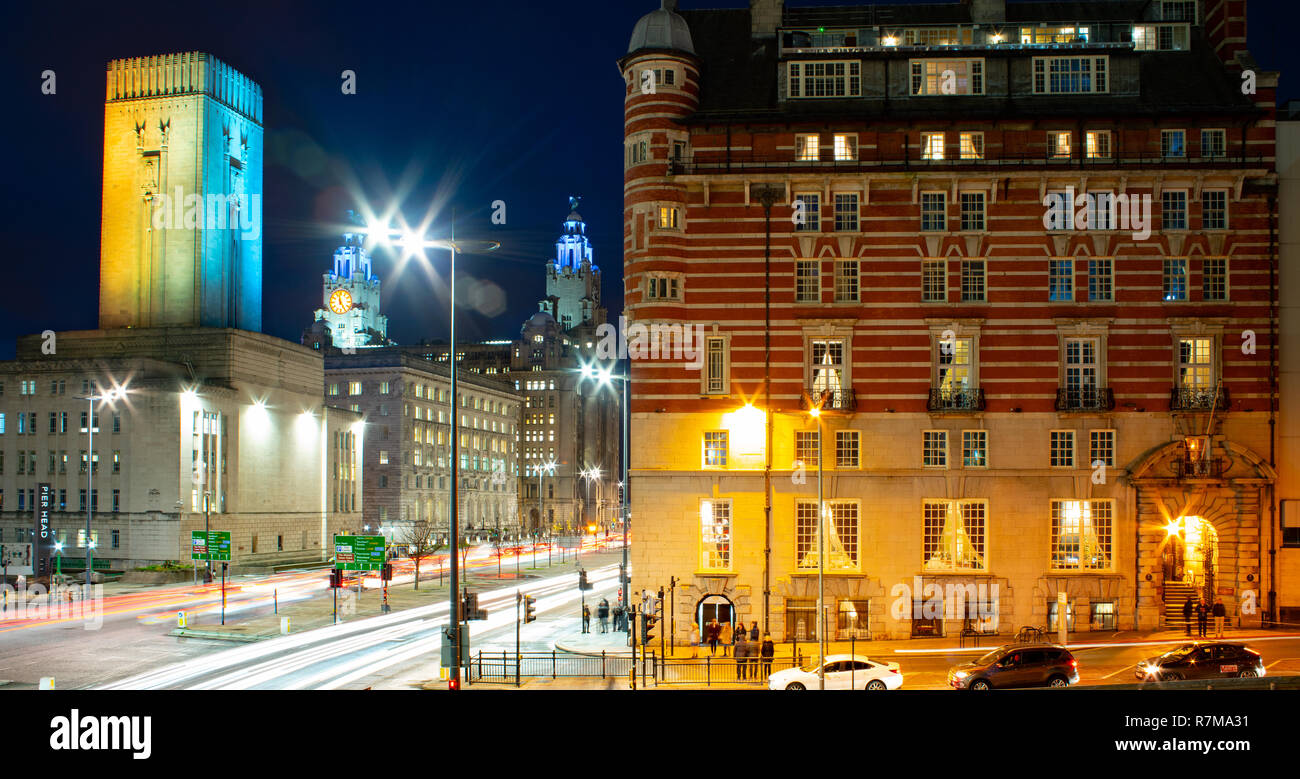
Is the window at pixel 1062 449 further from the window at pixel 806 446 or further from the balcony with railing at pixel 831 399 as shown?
the window at pixel 806 446

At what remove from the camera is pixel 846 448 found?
153 ft

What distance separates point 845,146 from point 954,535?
57.5 feet

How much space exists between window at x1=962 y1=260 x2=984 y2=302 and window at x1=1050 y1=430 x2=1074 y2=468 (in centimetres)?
674

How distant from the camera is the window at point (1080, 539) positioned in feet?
151

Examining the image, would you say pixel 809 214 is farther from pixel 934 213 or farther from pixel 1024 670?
pixel 1024 670

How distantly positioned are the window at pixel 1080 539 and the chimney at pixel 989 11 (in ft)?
73.9

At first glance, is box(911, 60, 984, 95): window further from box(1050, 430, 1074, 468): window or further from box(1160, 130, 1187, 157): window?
box(1050, 430, 1074, 468): window

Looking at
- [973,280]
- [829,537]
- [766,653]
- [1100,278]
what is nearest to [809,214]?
[973,280]

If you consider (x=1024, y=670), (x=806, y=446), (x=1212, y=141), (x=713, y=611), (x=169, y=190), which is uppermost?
(x=169, y=190)

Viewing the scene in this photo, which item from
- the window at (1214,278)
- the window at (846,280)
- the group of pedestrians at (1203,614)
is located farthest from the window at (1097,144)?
the group of pedestrians at (1203,614)

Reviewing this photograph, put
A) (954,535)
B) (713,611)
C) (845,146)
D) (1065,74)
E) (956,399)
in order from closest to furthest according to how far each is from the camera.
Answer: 1. (954,535)
2. (713,611)
3. (956,399)
4. (845,146)
5. (1065,74)
